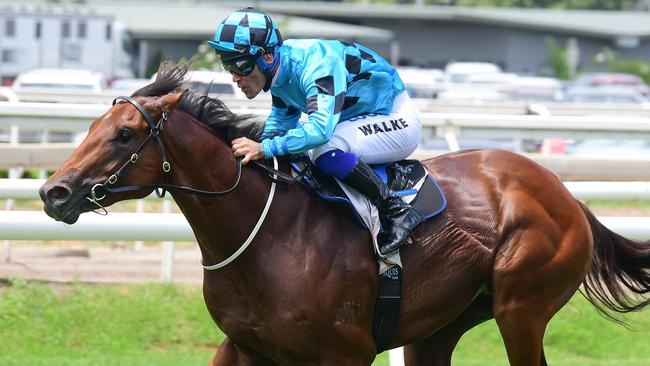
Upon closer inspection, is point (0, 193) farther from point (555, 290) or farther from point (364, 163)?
point (555, 290)

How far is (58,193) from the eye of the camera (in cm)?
416

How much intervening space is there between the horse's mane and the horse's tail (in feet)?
5.52

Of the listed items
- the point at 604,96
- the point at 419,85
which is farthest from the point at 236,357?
the point at 604,96

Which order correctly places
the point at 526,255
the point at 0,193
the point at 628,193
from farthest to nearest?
1. the point at 628,193
2. the point at 0,193
3. the point at 526,255

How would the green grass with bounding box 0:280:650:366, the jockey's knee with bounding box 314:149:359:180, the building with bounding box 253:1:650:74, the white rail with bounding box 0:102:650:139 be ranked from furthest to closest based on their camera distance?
the building with bounding box 253:1:650:74 → the white rail with bounding box 0:102:650:139 → the green grass with bounding box 0:280:650:366 → the jockey's knee with bounding box 314:149:359:180

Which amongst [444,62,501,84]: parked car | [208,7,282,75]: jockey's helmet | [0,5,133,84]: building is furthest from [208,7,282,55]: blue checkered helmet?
[444,62,501,84]: parked car

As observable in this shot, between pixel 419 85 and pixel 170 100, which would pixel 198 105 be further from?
pixel 419 85

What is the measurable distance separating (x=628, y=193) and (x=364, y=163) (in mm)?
2509

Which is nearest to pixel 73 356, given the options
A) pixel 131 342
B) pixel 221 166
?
pixel 131 342

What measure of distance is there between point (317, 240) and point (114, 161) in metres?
0.85

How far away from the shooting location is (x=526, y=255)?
491cm

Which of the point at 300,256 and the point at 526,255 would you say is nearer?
the point at 300,256

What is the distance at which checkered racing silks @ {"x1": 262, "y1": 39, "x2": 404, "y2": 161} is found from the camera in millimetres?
4445

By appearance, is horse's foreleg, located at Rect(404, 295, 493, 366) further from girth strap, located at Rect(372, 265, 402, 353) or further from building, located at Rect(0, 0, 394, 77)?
building, located at Rect(0, 0, 394, 77)
